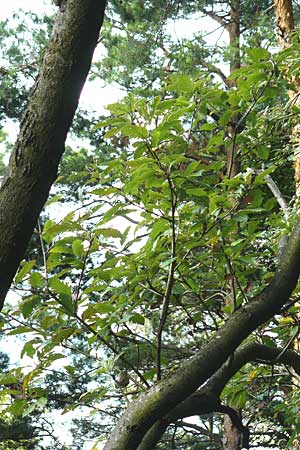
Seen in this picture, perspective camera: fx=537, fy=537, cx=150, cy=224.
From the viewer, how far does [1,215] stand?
0.66 metres

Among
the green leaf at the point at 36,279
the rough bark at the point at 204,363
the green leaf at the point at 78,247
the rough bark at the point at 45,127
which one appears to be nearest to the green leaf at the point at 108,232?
the green leaf at the point at 78,247

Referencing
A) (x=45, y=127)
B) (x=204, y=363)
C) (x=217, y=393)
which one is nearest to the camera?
(x=45, y=127)

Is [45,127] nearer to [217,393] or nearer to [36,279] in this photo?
[36,279]

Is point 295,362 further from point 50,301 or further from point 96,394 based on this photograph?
point 50,301

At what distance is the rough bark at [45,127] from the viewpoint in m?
0.66

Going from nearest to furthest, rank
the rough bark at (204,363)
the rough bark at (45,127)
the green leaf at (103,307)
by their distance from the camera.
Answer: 1. the rough bark at (45,127)
2. the rough bark at (204,363)
3. the green leaf at (103,307)

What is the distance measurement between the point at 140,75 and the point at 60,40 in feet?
19.9

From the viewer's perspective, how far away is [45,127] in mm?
680

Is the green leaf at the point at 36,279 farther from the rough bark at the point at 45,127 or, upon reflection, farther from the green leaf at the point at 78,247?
the rough bark at the point at 45,127

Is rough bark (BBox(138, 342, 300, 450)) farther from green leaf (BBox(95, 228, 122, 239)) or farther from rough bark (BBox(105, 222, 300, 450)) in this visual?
green leaf (BBox(95, 228, 122, 239))

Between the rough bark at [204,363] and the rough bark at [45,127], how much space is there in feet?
1.66

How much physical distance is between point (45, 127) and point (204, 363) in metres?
0.65

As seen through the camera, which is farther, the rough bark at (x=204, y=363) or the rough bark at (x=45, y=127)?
the rough bark at (x=204, y=363)

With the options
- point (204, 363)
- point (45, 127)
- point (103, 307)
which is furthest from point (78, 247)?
point (45, 127)
